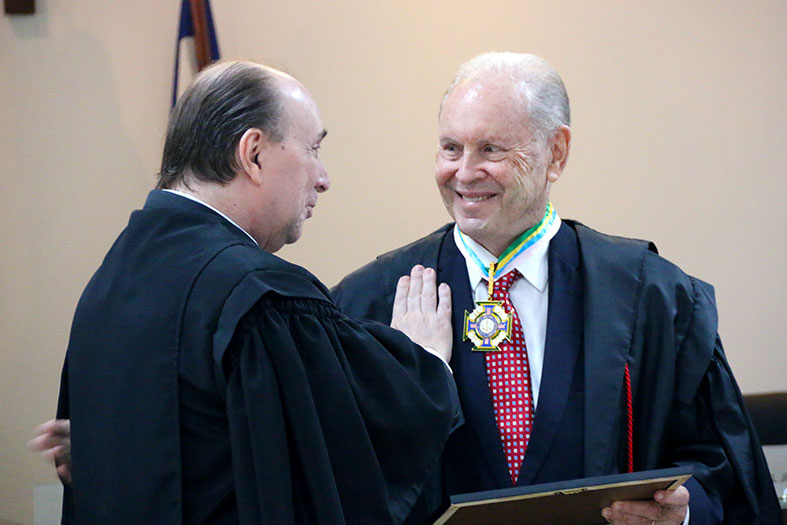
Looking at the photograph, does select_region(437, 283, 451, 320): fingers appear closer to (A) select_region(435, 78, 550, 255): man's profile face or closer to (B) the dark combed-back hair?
(A) select_region(435, 78, 550, 255): man's profile face

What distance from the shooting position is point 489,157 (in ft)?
8.25

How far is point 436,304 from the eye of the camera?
2.57 metres

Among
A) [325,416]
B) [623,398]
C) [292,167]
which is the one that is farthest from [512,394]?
[292,167]

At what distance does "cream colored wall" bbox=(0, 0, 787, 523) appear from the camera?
13.9ft

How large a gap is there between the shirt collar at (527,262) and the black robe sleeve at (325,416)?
1.63ft

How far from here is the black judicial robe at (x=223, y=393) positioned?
1.89 meters

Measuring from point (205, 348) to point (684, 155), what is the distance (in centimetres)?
332

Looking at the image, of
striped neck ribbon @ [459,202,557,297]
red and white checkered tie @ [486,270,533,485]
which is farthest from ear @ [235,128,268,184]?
red and white checkered tie @ [486,270,533,485]

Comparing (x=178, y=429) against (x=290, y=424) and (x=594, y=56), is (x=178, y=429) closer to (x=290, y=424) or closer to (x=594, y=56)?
(x=290, y=424)

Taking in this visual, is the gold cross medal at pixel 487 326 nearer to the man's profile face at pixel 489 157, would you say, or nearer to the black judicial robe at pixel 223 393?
the man's profile face at pixel 489 157

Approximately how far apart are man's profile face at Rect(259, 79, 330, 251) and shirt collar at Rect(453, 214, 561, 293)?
56 centimetres

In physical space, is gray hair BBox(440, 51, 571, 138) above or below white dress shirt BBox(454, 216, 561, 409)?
above

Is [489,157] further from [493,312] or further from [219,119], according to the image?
[219,119]

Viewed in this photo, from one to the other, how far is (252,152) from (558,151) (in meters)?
0.93
